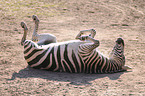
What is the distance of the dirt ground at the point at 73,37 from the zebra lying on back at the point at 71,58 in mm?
173

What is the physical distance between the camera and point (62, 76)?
5.51 metres

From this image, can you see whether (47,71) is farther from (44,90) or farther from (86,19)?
(86,19)

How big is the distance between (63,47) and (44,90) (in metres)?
1.33

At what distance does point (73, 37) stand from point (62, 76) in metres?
3.96

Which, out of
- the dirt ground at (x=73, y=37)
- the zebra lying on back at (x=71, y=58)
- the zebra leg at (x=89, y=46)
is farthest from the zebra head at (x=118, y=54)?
the zebra leg at (x=89, y=46)

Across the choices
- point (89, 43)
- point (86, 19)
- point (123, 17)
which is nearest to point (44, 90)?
point (89, 43)

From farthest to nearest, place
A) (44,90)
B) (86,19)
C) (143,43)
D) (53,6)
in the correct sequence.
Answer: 1. (53,6)
2. (86,19)
3. (143,43)
4. (44,90)

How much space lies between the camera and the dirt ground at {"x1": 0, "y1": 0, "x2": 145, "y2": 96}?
4906mm

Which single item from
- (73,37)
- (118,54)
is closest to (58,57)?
(118,54)

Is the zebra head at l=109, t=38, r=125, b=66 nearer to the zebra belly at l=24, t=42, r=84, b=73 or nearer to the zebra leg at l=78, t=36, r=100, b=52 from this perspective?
the zebra leg at l=78, t=36, r=100, b=52

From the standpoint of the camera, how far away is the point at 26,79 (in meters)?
5.27

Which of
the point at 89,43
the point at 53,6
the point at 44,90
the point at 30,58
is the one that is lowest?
the point at 44,90

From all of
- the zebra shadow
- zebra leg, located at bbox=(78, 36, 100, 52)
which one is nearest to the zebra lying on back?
zebra leg, located at bbox=(78, 36, 100, 52)

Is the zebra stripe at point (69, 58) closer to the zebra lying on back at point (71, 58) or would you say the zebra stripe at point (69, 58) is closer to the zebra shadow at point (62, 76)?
the zebra lying on back at point (71, 58)
